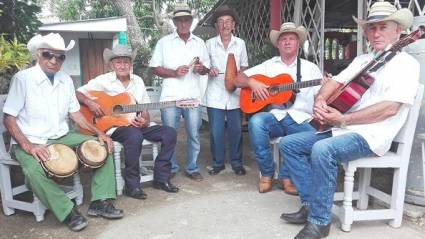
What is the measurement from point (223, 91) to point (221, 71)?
0.24 metres

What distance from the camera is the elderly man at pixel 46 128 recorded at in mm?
3088

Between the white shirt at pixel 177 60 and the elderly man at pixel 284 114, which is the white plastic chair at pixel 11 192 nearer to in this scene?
the white shirt at pixel 177 60

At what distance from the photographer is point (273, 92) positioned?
13.2ft

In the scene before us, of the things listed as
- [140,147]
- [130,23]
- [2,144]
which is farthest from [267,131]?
[130,23]

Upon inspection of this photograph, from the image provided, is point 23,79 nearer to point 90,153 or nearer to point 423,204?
point 90,153

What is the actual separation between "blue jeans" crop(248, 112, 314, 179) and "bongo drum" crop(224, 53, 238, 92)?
0.53 metres

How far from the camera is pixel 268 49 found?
5871 mm

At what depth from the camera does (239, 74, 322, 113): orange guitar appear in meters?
3.83

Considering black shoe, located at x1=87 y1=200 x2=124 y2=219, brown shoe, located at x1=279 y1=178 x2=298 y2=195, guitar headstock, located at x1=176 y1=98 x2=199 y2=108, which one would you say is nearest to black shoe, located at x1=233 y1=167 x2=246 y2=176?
brown shoe, located at x1=279 y1=178 x2=298 y2=195

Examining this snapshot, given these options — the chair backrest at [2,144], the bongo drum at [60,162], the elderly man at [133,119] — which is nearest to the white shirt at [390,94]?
the elderly man at [133,119]

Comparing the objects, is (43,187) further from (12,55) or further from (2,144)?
(12,55)

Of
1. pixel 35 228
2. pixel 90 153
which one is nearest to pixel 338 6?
pixel 90 153

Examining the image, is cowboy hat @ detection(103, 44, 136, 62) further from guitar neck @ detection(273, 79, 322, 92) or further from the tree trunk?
the tree trunk

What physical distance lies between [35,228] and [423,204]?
123 inches
